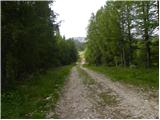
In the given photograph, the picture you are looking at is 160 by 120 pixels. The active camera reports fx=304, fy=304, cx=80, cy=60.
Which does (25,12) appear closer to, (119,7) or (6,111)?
(6,111)

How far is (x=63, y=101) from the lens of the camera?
14.8m

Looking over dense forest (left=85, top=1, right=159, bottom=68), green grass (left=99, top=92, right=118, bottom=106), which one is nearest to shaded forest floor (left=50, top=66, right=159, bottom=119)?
green grass (left=99, top=92, right=118, bottom=106)

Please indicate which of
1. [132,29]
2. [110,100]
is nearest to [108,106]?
[110,100]

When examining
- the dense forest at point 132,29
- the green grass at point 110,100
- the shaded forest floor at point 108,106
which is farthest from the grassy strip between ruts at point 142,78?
the dense forest at point 132,29

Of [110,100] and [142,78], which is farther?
[142,78]

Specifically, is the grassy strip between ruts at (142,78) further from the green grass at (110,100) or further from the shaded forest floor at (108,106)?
the green grass at (110,100)

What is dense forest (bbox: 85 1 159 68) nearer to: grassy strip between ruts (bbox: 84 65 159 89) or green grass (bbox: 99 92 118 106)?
grassy strip between ruts (bbox: 84 65 159 89)

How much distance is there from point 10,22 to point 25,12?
1215 mm

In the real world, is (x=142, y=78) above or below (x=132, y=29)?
below

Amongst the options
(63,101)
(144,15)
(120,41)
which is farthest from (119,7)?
(63,101)

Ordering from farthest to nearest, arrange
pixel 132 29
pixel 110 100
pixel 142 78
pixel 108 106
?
pixel 132 29 → pixel 142 78 → pixel 110 100 → pixel 108 106

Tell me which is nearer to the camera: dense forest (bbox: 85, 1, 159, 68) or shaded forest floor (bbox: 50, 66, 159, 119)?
shaded forest floor (bbox: 50, 66, 159, 119)

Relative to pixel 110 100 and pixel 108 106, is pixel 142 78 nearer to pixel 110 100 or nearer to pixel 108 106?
pixel 110 100

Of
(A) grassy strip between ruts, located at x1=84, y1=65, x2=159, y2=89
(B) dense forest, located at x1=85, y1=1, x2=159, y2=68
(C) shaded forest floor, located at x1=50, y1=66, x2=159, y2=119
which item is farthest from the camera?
(B) dense forest, located at x1=85, y1=1, x2=159, y2=68
